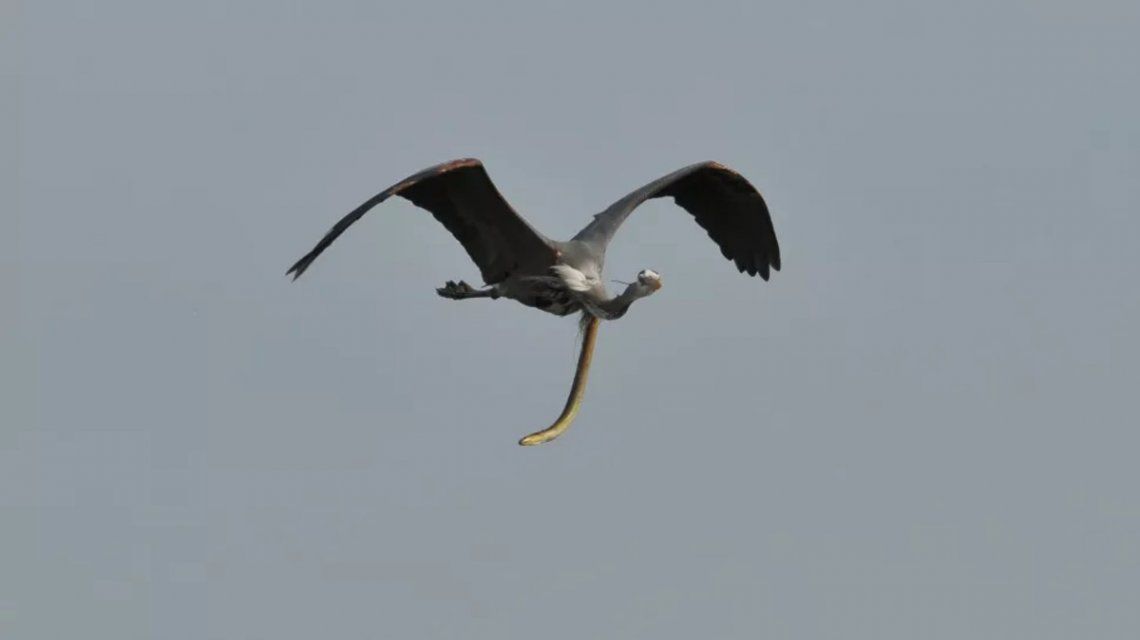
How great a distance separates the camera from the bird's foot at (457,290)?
35.4 m

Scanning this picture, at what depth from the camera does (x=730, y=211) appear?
39719 millimetres

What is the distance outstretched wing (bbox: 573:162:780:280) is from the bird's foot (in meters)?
3.60

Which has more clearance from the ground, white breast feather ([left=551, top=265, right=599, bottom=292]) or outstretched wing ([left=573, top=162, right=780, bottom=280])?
outstretched wing ([left=573, top=162, right=780, bottom=280])

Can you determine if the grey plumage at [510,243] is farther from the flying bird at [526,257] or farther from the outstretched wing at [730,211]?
the outstretched wing at [730,211]

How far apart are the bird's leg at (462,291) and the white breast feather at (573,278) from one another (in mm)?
1015

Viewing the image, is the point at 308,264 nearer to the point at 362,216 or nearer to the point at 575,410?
the point at 362,216

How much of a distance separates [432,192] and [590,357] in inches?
107

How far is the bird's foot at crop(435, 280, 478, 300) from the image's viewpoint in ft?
116

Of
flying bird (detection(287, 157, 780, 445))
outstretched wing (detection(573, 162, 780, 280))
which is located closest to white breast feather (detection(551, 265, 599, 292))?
flying bird (detection(287, 157, 780, 445))

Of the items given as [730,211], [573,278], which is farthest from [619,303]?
[730,211]

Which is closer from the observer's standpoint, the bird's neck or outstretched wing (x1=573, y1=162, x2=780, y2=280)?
the bird's neck

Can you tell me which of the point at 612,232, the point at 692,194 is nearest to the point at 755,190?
the point at 692,194

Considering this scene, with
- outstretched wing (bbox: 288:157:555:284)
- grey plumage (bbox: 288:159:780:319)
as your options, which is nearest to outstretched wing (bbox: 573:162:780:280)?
grey plumage (bbox: 288:159:780:319)

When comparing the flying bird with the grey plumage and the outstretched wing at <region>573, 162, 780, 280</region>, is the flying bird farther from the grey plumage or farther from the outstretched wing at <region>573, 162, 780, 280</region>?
the outstretched wing at <region>573, 162, 780, 280</region>
